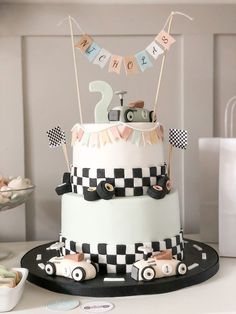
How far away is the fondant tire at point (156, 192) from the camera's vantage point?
2.98ft

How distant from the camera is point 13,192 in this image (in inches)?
40.9

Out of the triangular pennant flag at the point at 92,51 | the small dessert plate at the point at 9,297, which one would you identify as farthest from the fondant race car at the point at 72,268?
the triangular pennant flag at the point at 92,51

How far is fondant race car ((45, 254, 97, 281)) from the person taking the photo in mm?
843

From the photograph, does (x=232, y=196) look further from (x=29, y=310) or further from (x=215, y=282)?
(x=29, y=310)

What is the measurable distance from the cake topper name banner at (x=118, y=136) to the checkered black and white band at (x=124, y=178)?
0.06m

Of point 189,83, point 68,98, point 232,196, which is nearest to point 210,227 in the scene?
point 232,196

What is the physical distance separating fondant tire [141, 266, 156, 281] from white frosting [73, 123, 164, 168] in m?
0.21

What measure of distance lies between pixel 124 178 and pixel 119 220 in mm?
87

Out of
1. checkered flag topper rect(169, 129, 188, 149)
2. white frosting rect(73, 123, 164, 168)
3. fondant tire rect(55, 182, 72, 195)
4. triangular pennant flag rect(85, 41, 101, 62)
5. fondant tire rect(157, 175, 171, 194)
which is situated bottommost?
fondant tire rect(55, 182, 72, 195)

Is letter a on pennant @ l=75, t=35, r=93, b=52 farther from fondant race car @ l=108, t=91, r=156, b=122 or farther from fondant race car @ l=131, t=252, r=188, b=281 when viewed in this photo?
fondant race car @ l=131, t=252, r=188, b=281

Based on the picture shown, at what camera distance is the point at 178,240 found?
3.16 feet

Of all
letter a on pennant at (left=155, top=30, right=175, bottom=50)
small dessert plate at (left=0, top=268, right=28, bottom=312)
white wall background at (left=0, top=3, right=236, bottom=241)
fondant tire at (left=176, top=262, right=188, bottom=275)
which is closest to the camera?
small dessert plate at (left=0, top=268, right=28, bottom=312)

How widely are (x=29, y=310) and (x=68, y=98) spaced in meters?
0.66

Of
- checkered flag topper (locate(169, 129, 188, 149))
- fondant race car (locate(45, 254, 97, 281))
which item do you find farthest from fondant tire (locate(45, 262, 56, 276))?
checkered flag topper (locate(169, 129, 188, 149))
